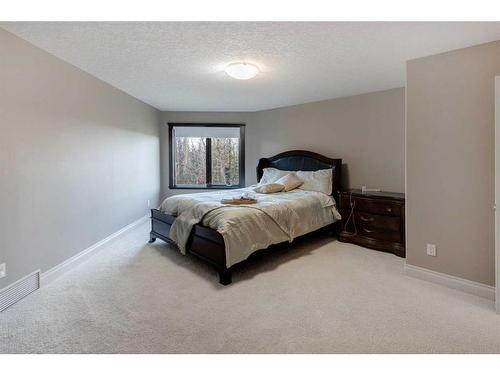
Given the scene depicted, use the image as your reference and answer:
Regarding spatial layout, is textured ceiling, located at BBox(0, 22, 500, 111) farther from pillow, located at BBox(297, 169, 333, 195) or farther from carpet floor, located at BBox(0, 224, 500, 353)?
→ carpet floor, located at BBox(0, 224, 500, 353)

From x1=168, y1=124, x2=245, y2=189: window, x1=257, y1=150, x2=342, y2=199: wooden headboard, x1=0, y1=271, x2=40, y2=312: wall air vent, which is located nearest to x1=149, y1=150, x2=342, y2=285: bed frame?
x1=257, y1=150, x2=342, y2=199: wooden headboard

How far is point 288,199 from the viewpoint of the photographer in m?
3.56

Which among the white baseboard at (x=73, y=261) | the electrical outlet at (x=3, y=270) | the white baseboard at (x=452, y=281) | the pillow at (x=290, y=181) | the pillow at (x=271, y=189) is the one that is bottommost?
Answer: the white baseboard at (x=452, y=281)

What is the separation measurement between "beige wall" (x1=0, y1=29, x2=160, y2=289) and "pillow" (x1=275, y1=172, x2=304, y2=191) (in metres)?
2.66

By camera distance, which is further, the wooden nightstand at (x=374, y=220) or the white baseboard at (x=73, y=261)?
the wooden nightstand at (x=374, y=220)

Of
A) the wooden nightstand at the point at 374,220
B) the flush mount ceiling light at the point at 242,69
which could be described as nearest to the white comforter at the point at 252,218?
the wooden nightstand at the point at 374,220

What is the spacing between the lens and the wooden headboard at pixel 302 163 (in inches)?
170

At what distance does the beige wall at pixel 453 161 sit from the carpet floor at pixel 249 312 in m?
0.40

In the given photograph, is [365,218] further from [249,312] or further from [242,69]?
[242,69]

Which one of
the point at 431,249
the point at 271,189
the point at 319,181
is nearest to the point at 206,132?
the point at 271,189

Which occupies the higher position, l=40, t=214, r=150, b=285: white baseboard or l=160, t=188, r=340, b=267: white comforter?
l=160, t=188, r=340, b=267: white comforter

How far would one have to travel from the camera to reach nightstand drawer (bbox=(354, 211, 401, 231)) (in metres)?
3.33

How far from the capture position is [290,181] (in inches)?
174

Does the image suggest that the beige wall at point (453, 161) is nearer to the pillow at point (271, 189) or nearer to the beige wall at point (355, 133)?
the beige wall at point (355, 133)
